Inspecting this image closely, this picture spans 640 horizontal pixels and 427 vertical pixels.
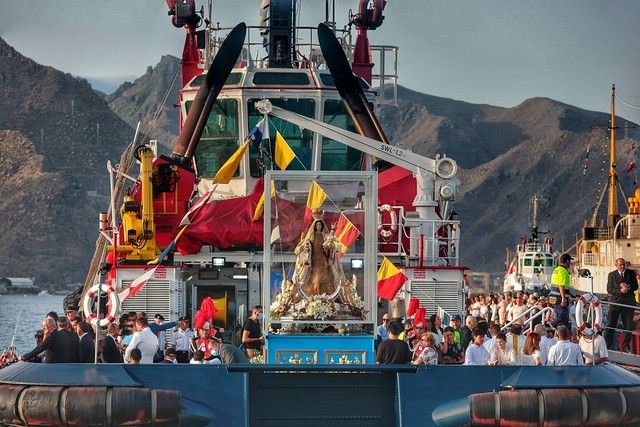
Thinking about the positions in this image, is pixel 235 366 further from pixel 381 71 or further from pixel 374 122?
pixel 381 71

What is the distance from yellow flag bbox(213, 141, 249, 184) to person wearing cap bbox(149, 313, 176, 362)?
3191 millimetres

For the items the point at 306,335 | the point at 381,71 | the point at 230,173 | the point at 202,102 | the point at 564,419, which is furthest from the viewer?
the point at 381,71

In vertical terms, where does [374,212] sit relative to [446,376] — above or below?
above

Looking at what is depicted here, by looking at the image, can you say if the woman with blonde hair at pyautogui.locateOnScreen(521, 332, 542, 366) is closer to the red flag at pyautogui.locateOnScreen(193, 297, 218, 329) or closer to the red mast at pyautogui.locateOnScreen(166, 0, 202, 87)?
the red flag at pyautogui.locateOnScreen(193, 297, 218, 329)

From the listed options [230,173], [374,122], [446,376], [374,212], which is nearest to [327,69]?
[374,122]

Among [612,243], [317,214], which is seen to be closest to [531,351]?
[317,214]

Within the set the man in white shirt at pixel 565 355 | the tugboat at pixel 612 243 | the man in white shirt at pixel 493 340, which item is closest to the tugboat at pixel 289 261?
the man in white shirt at pixel 493 340

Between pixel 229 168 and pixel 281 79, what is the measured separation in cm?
326

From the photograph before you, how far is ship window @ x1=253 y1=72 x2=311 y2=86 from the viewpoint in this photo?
Result: 31.8m

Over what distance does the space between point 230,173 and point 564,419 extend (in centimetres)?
1467

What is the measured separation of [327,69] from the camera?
1278 inches

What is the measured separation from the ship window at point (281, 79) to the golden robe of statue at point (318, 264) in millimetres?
11066

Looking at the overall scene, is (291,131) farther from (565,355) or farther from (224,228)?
(565,355)

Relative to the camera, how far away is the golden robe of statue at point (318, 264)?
68.4 feet
